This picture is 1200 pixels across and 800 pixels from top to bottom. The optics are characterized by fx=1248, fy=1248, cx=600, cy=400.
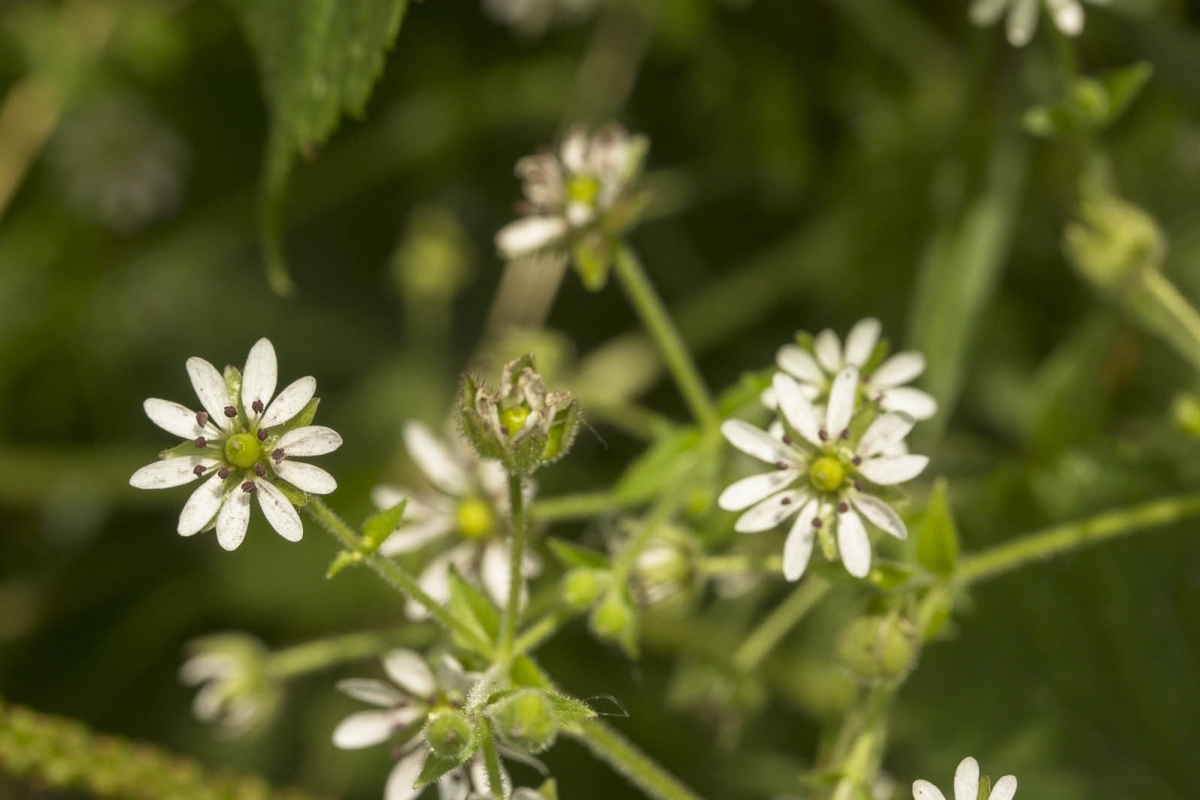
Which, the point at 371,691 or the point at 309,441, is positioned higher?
the point at 309,441

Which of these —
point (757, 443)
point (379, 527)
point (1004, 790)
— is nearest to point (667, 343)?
point (757, 443)

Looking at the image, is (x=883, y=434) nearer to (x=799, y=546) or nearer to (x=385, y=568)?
(x=799, y=546)

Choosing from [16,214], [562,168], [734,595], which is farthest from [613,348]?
[16,214]

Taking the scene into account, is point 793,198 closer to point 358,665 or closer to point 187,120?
point 358,665

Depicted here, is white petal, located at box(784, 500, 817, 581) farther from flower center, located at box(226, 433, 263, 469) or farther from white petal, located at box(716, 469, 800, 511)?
flower center, located at box(226, 433, 263, 469)

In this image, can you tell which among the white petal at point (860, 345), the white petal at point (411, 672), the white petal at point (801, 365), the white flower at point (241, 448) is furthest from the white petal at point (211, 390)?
the white petal at point (860, 345)

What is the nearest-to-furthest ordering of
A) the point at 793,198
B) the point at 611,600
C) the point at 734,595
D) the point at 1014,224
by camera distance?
the point at 611,600 < the point at 734,595 < the point at 1014,224 < the point at 793,198
